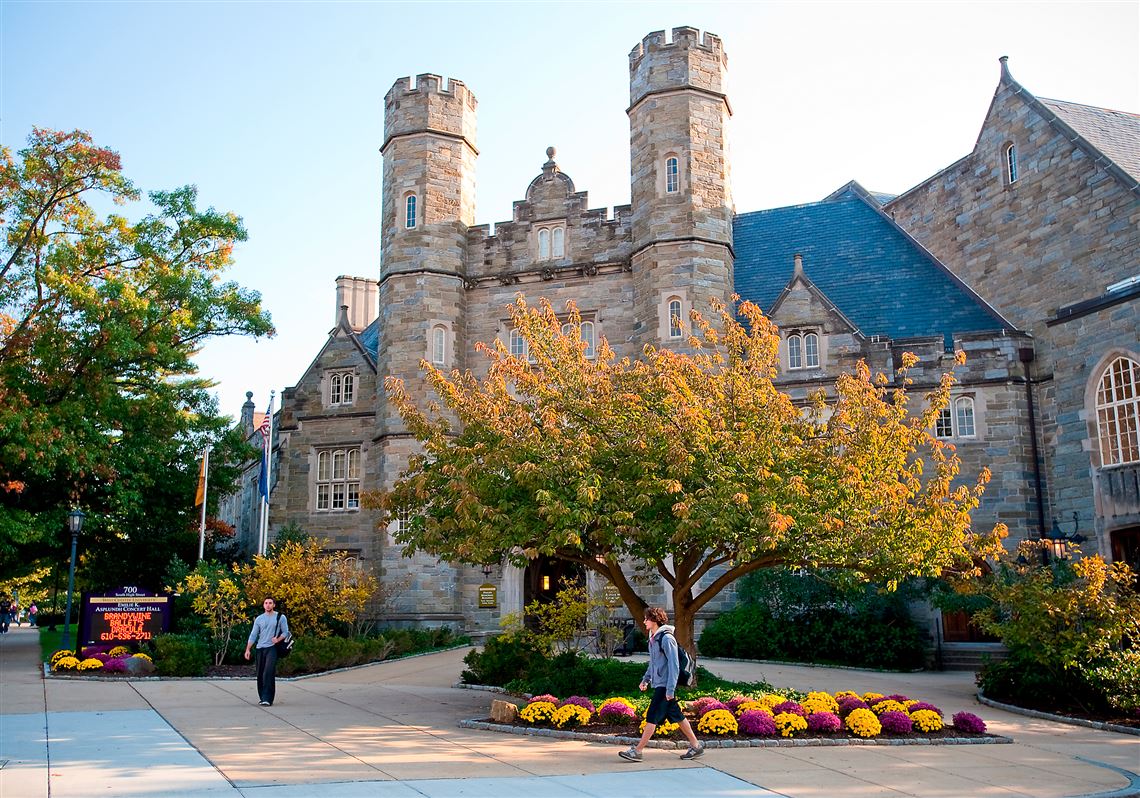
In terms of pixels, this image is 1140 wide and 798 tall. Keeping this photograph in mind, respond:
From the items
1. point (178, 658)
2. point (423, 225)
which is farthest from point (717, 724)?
point (423, 225)

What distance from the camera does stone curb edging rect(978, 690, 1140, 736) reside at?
1353cm

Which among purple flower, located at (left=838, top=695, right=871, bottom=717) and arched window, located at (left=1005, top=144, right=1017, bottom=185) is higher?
arched window, located at (left=1005, top=144, right=1017, bottom=185)

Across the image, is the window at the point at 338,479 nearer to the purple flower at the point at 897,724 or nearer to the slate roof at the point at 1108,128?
the purple flower at the point at 897,724

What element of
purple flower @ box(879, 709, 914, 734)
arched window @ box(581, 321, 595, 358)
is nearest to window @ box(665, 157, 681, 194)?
arched window @ box(581, 321, 595, 358)

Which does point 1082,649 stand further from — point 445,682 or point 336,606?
point 336,606

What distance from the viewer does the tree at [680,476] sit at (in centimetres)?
1348

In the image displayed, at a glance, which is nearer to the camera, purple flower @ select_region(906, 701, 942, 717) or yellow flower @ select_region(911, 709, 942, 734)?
yellow flower @ select_region(911, 709, 942, 734)

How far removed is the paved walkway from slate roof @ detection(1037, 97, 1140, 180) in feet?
51.4

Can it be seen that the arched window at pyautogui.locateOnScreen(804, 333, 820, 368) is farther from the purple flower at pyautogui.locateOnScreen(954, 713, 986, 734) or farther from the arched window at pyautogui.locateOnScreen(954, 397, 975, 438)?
the purple flower at pyautogui.locateOnScreen(954, 713, 986, 734)

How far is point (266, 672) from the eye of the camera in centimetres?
1461

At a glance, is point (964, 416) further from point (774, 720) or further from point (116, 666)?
point (116, 666)

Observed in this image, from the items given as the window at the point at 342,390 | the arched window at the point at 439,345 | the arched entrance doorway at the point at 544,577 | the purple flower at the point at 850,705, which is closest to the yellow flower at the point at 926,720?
the purple flower at the point at 850,705

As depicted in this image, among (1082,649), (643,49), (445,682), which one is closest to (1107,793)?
(1082,649)

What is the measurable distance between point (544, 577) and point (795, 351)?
9700 mm
